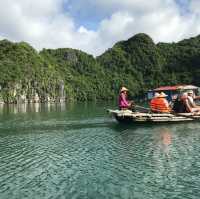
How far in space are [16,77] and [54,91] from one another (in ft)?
62.3

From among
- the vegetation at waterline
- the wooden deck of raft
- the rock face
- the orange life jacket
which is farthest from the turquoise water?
the vegetation at waterline

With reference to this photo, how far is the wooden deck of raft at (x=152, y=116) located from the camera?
37.1m

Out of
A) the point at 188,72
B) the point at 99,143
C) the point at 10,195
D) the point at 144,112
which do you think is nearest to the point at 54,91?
the point at 188,72

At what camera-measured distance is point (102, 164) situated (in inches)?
823

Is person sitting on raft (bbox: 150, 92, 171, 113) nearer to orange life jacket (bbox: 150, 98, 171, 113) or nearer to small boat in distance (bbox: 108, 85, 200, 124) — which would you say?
orange life jacket (bbox: 150, 98, 171, 113)

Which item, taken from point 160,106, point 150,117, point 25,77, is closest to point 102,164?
point 150,117

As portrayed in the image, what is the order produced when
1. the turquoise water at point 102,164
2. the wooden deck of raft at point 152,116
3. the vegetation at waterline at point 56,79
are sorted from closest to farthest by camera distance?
1. the turquoise water at point 102,164
2. the wooden deck of raft at point 152,116
3. the vegetation at waterline at point 56,79

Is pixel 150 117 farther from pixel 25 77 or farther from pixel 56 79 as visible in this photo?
pixel 56 79

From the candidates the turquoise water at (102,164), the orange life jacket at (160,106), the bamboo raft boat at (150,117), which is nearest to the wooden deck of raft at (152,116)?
the bamboo raft boat at (150,117)

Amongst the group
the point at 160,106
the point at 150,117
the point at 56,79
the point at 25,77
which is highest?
the point at 56,79

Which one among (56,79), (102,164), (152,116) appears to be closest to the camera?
(102,164)

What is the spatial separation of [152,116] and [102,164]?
17382mm

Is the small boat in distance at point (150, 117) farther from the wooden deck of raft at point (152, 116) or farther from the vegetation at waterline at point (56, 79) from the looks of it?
the vegetation at waterline at point (56, 79)

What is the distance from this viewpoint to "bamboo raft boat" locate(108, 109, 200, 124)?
Answer: 122 ft
